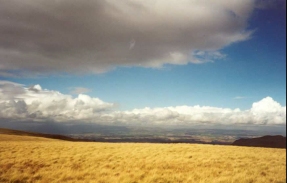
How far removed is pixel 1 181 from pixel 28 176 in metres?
1.26

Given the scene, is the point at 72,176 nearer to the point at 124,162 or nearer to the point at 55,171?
the point at 55,171

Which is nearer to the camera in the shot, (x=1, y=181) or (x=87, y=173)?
(x=1, y=181)

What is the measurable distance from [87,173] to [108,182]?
78.3 inches

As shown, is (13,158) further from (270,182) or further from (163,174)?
(270,182)

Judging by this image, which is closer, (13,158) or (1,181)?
(1,181)

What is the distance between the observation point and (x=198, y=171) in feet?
46.0

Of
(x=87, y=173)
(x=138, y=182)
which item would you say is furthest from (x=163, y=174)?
(x=87, y=173)

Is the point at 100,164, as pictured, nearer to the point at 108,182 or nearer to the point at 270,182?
the point at 108,182

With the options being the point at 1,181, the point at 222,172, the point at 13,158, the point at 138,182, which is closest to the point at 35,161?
the point at 13,158

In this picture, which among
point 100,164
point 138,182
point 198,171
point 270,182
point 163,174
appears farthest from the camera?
point 100,164

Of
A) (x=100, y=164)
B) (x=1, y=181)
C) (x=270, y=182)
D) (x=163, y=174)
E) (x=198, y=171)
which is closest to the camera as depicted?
(x=1, y=181)

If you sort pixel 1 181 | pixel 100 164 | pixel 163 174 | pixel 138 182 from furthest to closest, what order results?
pixel 100 164 < pixel 163 174 < pixel 138 182 < pixel 1 181

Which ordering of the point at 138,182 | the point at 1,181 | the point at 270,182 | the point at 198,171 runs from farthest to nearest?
the point at 198,171 < the point at 270,182 < the point at 138,182 < the point at 1,181

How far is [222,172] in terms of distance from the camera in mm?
14102
